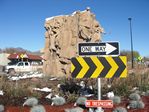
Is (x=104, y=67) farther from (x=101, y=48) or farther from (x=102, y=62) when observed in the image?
(x=101, y=48)

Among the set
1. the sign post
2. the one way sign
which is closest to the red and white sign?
the sign post

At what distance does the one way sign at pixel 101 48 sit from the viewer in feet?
22.8

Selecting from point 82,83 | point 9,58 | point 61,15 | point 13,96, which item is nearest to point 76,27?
point 61,15

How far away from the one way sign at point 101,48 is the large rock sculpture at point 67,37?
50.0 ft

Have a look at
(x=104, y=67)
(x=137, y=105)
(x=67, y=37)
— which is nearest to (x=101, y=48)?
(x=104, y=67)

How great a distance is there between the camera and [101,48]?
6949mm

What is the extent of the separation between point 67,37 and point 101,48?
54.0ft

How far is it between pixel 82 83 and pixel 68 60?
8.02 meters

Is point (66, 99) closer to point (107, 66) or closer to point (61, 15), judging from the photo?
point (107, 66)

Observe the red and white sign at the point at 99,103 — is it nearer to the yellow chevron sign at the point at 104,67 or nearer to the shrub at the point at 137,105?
the yellow chevron sign at the point at 104,67

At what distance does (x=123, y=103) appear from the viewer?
10.5 m

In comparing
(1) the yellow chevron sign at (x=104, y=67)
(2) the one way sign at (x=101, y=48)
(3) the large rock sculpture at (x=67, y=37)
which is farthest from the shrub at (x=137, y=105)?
(3) the large rock sculpture at (x=67, y=37)

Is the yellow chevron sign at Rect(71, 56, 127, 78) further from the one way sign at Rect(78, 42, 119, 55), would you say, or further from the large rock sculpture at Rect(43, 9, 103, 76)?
the large rock sculpture at Rect(43, 9, 103, 76)

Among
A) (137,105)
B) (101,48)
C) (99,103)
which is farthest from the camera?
(137,105)
